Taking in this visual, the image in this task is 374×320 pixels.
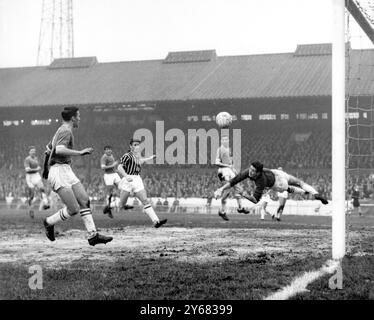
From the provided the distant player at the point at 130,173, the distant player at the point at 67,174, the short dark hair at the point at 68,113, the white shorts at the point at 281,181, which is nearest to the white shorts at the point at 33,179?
the distant player at the point at 130,173

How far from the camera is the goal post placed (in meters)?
8.64

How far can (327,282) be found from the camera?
23.3ft

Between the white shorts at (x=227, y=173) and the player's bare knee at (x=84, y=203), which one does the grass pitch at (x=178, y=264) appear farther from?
the white shorts at (x=227, y=173)

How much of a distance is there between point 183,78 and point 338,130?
29.3 metres

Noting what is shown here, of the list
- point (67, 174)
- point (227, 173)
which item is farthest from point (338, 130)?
point (227, 173)

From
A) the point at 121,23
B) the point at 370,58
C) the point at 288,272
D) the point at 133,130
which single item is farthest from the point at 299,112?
the point at 288,272

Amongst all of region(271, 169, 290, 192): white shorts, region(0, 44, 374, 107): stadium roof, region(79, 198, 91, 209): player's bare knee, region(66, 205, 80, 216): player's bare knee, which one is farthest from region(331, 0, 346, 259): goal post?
region(0, 44, 374, 107): stadium roof

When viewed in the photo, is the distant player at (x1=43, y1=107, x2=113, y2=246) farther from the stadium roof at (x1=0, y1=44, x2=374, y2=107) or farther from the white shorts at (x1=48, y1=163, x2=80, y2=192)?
the stadium roof at (x1=0, y1=44, x2=374, y2=107)

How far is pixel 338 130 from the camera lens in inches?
339

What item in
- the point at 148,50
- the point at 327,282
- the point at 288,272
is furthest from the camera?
the point at 148,50

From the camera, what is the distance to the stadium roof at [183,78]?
3328 cm

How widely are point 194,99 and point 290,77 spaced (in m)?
5.53

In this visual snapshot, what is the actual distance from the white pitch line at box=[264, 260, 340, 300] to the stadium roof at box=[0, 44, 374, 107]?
2276cm

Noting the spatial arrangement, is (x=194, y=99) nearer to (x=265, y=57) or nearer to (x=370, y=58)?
(x=265, y=57)
